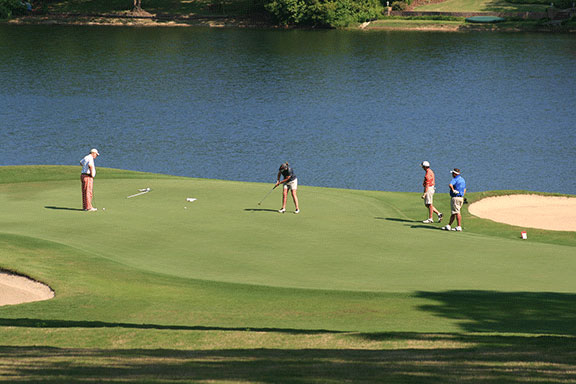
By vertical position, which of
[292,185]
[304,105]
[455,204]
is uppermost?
[292,185]

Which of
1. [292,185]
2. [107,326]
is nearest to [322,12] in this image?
[292,185]

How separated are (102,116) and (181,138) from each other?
1087cm

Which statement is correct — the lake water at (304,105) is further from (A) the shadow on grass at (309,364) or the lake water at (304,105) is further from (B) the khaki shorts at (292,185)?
(A) the shadow on grass at (309,364)

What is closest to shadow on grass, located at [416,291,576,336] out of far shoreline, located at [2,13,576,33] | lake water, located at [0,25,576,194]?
lake water, located at [0,25,576,194]

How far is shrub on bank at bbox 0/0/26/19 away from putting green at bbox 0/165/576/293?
111 m

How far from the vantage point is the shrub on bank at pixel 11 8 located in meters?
132

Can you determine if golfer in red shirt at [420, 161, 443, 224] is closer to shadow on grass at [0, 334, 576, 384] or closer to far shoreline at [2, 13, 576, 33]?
shadow on grass at [0, 334, 576, 384]

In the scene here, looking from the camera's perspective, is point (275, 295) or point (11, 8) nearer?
point (275, 295)

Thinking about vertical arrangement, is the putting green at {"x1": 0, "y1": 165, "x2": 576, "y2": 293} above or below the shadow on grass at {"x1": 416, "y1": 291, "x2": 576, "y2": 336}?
below

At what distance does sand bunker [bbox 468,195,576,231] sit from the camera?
1154 inches

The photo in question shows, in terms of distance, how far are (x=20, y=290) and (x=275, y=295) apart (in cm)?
553

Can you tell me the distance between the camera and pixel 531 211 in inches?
1233

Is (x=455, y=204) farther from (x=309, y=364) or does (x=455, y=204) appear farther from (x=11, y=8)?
(x=11, y=8)

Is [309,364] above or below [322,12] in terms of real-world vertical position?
below
